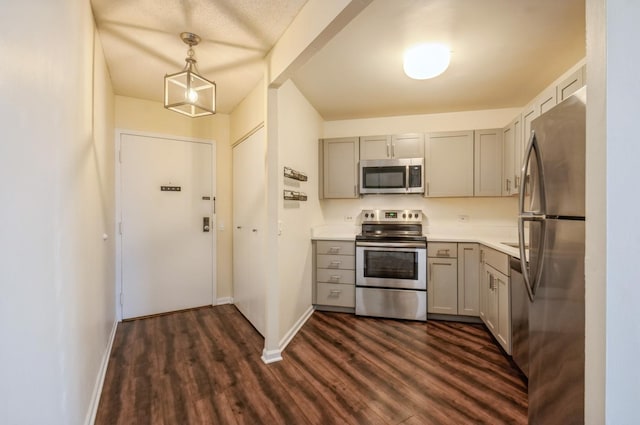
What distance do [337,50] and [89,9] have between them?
1599 millimetres

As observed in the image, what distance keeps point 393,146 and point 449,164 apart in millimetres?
706

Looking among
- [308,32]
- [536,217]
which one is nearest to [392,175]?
[308,32]

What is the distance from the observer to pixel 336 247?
10.7ft

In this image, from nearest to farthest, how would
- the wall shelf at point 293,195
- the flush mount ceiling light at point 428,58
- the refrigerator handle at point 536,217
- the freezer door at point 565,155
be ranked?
the freezer door at point 565,155, the refrigerator handle at point 536,217, the flush mount ceiling light at point 428,58, the wall shelf at point 293,195

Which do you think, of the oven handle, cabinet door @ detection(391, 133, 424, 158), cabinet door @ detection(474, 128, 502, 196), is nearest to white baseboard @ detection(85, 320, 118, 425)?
the oven handle

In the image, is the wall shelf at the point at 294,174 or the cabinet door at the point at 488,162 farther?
the cabinet door at the point at 488,162

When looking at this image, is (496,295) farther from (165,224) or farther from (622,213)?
(165,224)

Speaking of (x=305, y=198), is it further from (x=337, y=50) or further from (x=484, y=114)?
(x=484, y=114)

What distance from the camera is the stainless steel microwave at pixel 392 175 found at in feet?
10.9

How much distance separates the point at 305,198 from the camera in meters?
3.00

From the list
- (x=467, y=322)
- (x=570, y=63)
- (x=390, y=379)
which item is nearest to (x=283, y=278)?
(x=390, y=379)

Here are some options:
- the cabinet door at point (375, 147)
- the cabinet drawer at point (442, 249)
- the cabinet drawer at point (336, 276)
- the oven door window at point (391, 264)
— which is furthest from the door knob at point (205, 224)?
the cabinet drawer at point (442, 249)

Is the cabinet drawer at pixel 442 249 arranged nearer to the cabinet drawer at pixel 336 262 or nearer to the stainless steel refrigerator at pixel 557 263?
the cabinet drawer at pixel 336 262

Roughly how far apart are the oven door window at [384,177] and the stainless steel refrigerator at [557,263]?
2014 millimetres
